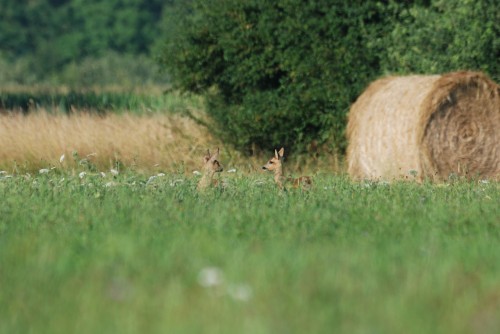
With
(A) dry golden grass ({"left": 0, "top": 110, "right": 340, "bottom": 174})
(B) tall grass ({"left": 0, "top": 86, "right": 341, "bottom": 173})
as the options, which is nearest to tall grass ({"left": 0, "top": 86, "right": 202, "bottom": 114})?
(B) tall grass ({"left": 0, "top": 86, "right": 341, "bottom": 173})

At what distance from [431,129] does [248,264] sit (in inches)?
334

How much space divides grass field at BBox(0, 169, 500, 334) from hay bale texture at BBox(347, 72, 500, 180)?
3.60 m

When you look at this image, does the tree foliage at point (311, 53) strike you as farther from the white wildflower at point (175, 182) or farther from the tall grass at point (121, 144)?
the white wildflower at point (175, 182)

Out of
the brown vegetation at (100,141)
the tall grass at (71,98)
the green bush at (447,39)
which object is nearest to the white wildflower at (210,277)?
the brown vegetation at (100,141)

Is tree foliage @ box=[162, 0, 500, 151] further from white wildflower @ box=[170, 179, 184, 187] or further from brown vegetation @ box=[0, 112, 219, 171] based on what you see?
white wildflower @ box=[170, 179, 184, 187]

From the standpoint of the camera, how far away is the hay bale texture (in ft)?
49.3

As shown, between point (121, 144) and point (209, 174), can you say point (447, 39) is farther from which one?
point (209, 174)

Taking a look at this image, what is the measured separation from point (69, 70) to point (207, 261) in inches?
2270

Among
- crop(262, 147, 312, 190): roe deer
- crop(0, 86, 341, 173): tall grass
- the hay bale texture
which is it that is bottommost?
crop(0, 86, 341, 173): tall grass

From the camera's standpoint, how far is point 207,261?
23.7 feet

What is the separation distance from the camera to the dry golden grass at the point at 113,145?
59.0ft

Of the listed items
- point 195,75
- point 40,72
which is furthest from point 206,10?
point 40,72

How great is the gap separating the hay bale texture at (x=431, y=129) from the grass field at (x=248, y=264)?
11.8ft

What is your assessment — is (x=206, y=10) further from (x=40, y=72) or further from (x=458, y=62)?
(x=40, y=72)
